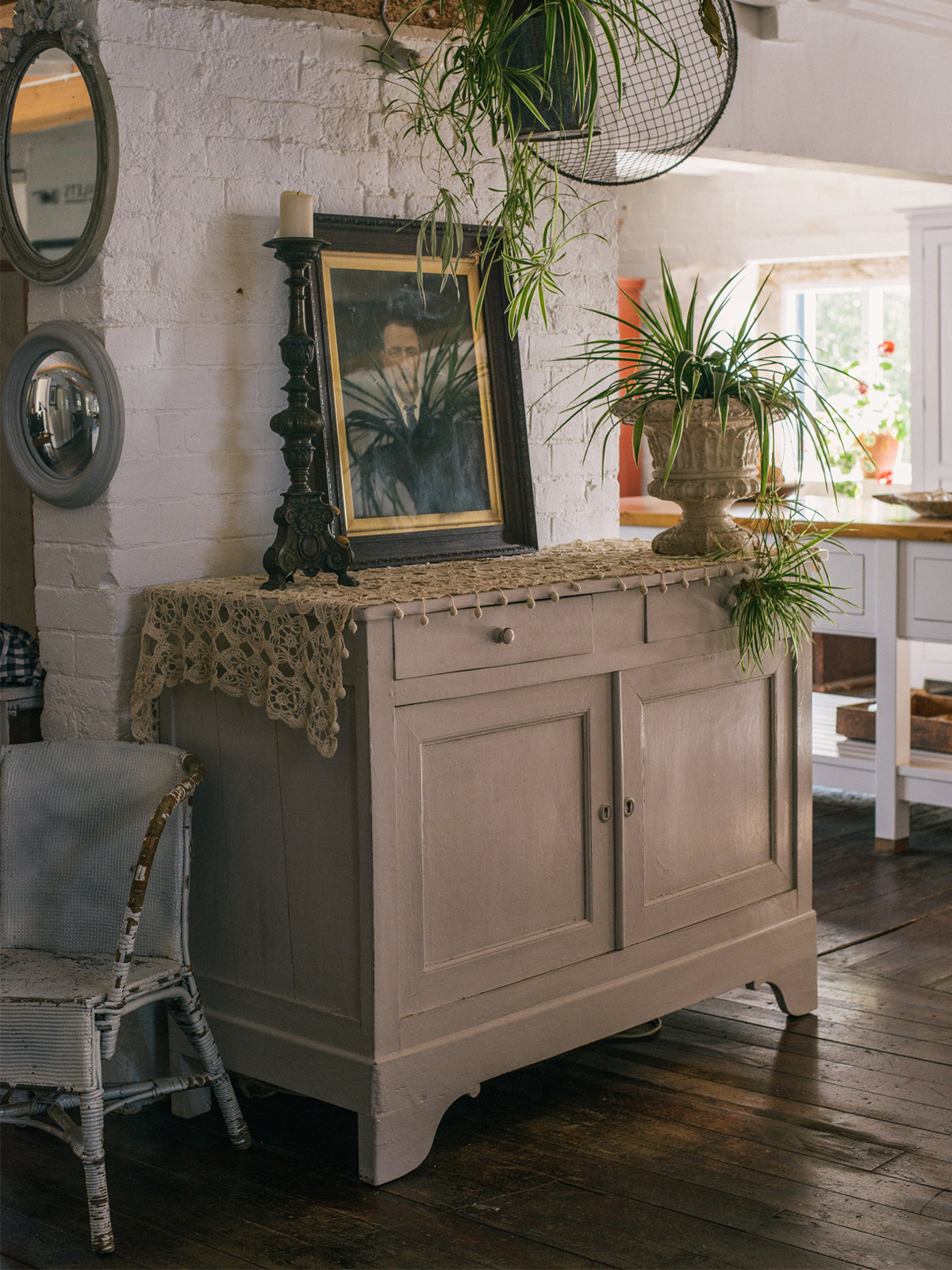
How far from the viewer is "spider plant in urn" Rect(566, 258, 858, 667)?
Answer: 9.71ft

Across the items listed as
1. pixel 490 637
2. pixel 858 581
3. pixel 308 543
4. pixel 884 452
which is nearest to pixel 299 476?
pixel 308 543

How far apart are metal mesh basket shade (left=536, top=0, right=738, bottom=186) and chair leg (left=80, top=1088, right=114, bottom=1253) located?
6.66 feet

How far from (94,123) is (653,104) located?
1.50m

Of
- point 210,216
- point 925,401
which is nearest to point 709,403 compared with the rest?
point 210,216

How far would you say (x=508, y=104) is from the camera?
2.75 m

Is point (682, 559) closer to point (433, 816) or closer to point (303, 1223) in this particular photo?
point (433, 816)

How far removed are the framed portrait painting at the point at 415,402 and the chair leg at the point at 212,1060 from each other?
947 mm

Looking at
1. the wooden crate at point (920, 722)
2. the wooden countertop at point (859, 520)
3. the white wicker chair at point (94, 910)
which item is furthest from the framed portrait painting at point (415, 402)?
the wooden crate at point (920, 722)

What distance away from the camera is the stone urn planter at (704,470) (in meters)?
2.99

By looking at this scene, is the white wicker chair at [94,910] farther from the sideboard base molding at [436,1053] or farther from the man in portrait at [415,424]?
the man in portrait at [415,424]

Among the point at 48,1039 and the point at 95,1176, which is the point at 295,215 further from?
the point at 95,1176

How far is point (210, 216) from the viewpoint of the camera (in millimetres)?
2805

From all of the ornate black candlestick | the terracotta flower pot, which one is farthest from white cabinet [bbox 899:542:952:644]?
the terracotta flower pot

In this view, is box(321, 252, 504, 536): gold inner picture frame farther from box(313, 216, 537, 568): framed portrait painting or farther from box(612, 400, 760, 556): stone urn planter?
box(612, 400, 760, 556): stone urn planter
